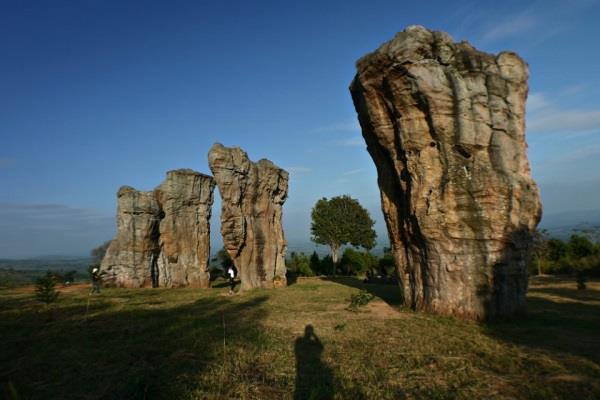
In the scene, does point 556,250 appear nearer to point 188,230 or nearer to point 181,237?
point 188,230

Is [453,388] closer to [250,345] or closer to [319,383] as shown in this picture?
[319,383]

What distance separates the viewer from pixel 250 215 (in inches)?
989

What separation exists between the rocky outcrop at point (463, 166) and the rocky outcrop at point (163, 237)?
20028mm

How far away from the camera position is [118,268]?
2817 cm

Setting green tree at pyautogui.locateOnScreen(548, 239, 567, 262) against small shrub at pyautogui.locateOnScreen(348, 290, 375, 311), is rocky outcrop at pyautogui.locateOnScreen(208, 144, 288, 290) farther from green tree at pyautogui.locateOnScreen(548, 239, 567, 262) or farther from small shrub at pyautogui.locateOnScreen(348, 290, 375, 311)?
green tree at pyautogui.locateOnScreen(548, 239, 567, 262)

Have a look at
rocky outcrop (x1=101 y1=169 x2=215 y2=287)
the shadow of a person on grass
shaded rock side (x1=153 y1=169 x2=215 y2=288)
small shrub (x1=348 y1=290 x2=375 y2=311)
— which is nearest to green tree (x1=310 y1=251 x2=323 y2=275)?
rocky outcrop (x1=101 y1=169 x2=215 y2=287)

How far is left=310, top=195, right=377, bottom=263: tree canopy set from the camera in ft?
143

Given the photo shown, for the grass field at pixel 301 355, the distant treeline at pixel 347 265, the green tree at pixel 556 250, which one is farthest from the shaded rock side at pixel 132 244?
the green tree at pixel 556 250

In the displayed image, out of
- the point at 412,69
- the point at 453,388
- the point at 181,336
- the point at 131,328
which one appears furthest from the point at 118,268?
the point at 453,388

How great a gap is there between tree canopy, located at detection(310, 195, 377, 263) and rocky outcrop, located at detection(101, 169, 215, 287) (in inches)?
684

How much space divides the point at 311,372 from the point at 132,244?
24874 millimetres

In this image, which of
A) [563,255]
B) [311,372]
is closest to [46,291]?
[311,372]

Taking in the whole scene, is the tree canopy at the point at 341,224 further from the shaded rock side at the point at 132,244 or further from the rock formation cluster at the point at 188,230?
the shaded rock side at the point at 132,244

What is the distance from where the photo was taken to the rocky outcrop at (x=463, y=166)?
39.5ft
